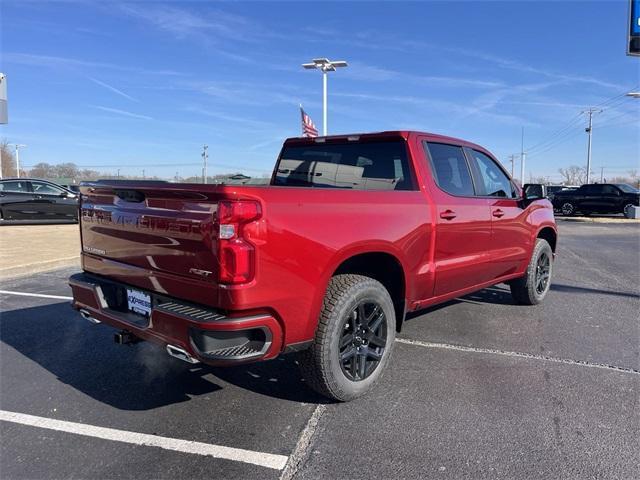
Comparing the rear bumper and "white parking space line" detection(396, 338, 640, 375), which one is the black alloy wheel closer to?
the rear bumper

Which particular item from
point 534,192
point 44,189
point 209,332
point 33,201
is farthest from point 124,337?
point 44,189

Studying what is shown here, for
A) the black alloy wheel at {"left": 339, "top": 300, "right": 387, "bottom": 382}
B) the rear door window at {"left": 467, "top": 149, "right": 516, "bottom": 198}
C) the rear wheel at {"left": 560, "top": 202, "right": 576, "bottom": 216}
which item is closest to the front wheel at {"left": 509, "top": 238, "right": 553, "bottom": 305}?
the rear door window at {"left": 467, "top": 149, "right": 516, "bottom": 198}

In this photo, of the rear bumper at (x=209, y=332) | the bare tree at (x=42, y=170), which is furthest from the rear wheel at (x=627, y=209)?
the bare tree at (x=42, y=170)

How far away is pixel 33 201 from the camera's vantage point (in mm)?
15703

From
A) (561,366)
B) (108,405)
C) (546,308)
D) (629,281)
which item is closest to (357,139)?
(561,366)

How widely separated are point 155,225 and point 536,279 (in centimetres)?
490

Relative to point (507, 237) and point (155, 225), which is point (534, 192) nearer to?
point (507, 237)

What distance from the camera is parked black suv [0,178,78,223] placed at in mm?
15547

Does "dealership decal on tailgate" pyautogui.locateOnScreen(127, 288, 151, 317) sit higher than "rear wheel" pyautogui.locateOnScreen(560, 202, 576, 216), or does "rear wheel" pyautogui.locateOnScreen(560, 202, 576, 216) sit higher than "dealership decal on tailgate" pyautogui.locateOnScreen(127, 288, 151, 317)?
"dealership decal on tailgate" pyautogui.locateOnScreen(127, 288, 151, 317)

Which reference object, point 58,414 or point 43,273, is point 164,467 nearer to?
point 58,414

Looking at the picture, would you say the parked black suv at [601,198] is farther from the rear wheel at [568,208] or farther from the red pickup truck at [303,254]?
the red pickup truck at [303,254]

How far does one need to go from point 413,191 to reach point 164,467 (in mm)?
2626

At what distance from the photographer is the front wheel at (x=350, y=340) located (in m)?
3.14

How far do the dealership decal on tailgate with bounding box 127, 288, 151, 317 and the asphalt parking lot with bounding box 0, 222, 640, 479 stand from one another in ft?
2.31
